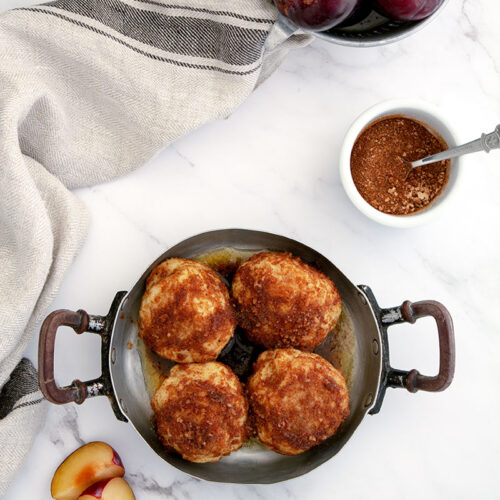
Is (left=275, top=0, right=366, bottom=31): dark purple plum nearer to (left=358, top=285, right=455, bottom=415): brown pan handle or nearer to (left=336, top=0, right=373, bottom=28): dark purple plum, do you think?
(left=336, top=0, right=373, bottom=28): dark purple plum

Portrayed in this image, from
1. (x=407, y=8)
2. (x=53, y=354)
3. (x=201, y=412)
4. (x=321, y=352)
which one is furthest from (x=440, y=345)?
(x=53, y=354)

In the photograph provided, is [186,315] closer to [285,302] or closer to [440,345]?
[285,302]

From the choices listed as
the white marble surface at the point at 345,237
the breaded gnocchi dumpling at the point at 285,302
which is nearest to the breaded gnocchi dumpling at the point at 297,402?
the breaded gnocchi dumpling at the point at 285,302

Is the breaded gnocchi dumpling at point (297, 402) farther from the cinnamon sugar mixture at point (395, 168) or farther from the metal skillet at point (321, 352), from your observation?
the cinnamon sugar mixture at point (395, 168)

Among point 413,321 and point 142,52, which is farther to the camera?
point 142,52

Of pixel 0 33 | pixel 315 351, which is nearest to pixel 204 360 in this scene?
pixel 315 351
